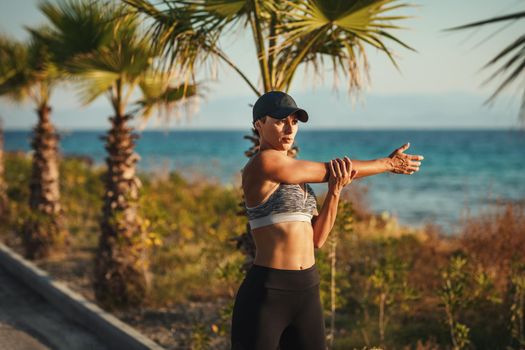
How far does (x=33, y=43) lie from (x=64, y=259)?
11.7ft

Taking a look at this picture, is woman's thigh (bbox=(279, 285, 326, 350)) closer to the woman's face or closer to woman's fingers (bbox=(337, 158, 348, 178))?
woman's fingers (bbox=(337, 158, 348, 178))

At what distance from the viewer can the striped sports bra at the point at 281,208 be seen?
2682mm

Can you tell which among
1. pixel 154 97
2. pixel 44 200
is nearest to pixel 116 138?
pixel 154 97

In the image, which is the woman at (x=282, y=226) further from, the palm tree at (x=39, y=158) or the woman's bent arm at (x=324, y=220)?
the palm tree at (x=39, y=158)

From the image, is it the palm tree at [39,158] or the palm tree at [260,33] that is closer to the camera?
the palm tree at [260,33]

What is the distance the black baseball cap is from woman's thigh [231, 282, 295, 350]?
2.88 feet

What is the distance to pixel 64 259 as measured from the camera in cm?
901

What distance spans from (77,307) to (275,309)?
4.60m

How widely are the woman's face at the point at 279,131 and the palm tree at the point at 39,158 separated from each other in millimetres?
6968

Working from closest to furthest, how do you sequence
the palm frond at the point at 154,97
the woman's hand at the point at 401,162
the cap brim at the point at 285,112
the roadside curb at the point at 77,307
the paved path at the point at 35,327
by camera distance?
the cap brim at the point at 285,112 → the woman's hand at the point at 401,162 → the roadside curb at the point at 77,307 → the paved path at the point at 35,327 → the palm frond at the point at 154,97

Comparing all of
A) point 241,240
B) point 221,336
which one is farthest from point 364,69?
point 221,336

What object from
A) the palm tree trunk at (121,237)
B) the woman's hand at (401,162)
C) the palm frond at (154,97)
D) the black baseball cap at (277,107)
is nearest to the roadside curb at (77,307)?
the palm tree trunk at (121,237)

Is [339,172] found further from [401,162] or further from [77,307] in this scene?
[77,307]

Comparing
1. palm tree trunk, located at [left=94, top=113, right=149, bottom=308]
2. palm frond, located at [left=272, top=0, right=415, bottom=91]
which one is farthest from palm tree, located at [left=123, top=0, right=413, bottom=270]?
palm tree trunk, located at [left=94, top=113, right=149, bottom=308]
